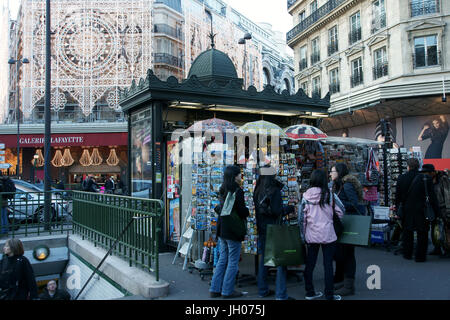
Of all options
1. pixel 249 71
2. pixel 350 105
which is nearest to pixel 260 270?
pixel 350 105

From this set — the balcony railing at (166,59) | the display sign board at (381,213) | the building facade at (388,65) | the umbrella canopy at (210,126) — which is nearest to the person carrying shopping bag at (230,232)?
the umbrella canopy at (210,126)

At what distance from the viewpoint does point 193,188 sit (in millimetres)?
6859

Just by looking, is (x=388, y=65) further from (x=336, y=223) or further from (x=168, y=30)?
(x=168, y=30)

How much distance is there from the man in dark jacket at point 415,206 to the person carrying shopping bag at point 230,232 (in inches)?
149

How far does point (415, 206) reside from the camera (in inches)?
284

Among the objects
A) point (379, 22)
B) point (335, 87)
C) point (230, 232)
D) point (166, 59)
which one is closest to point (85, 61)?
point (166, 59)

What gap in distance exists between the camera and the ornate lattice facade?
30.1m

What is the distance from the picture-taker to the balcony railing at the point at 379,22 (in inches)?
852

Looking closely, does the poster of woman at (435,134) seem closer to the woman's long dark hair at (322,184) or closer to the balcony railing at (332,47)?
the balcony railing at (332,47)

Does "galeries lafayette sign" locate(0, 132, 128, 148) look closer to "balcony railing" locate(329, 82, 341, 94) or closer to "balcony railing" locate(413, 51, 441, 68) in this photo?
"balcony railing" locate(329, 82, 341, 94)

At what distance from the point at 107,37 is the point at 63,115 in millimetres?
7546

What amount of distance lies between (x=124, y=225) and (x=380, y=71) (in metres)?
19.5

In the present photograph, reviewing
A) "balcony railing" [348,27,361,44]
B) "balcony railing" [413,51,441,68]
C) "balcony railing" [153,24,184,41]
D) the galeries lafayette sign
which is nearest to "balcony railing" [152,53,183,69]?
"balcony railing" [153,24,184,41]

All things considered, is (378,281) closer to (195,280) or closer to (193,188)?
(195,280)
